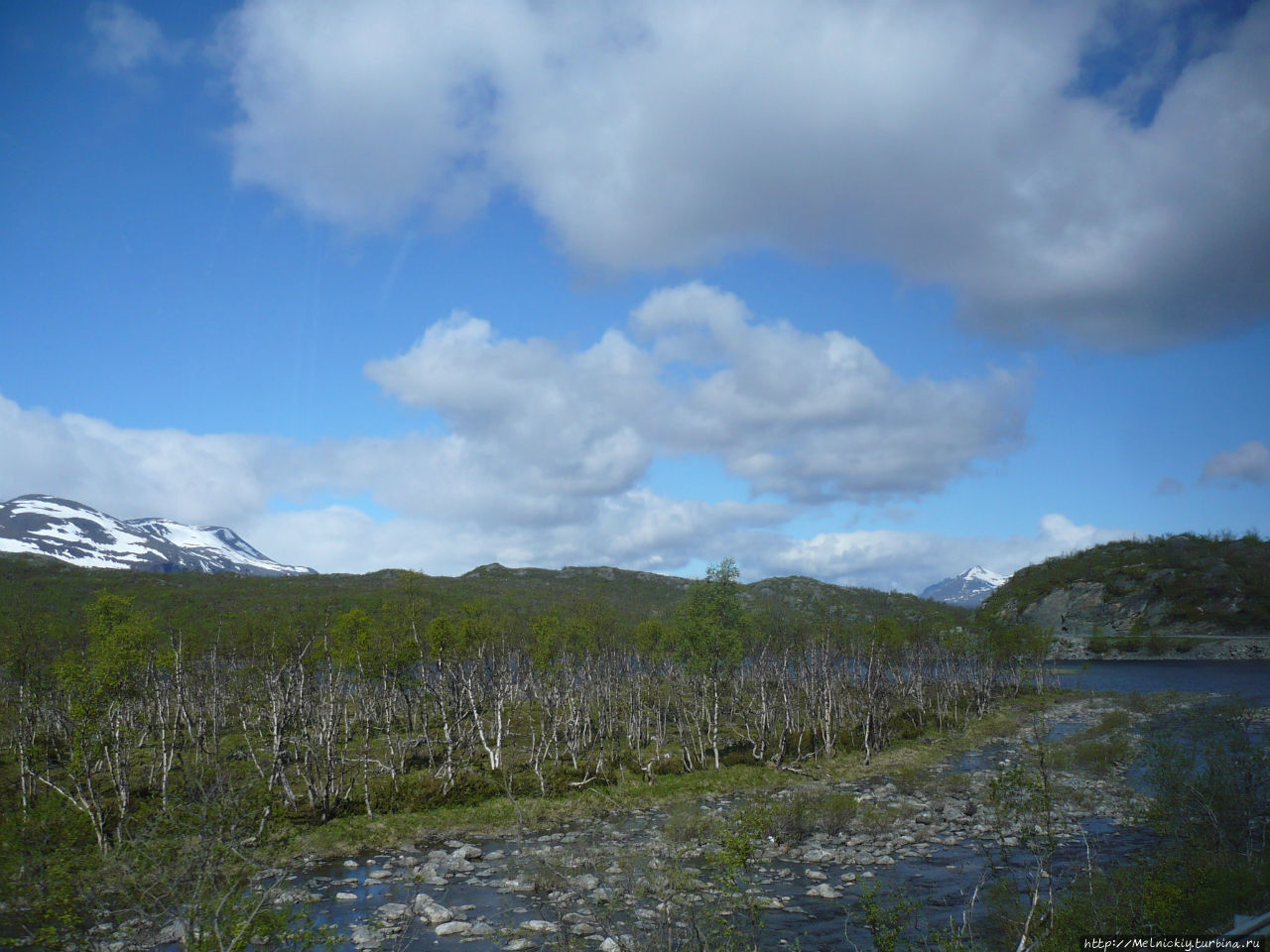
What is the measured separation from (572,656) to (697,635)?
17595 mm

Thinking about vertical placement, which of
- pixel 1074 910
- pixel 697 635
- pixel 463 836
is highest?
pixel 697 635

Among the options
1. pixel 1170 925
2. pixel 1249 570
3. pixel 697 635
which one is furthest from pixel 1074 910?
pixel 1249 570

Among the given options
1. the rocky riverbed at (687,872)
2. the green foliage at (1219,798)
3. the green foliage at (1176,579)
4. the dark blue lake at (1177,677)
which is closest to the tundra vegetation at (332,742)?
the green foliage at (1219,798)

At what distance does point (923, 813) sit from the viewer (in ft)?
120

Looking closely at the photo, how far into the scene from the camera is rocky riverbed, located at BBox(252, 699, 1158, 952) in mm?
22750

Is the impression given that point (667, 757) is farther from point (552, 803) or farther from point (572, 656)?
point (572, 656)

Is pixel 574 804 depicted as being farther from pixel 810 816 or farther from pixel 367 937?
pixel 367 937

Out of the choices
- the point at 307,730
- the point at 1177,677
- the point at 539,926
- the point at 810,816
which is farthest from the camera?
the point at 1177,677

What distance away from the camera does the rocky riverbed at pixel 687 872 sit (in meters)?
22.8

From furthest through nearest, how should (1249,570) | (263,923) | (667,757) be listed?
(1249,570) < (667,757) < (263,923)

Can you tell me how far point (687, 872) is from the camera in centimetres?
2688

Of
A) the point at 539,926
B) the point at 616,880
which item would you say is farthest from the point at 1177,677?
Result: the point at 539,926

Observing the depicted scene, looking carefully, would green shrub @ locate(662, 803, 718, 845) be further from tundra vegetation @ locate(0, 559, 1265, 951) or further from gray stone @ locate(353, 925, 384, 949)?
gray stone @ locate(353, 925, 384, 949)

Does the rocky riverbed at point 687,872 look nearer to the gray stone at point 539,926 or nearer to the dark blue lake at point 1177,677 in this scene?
the gray stone at point 539,926
